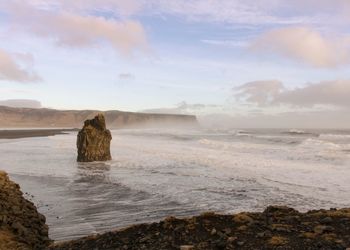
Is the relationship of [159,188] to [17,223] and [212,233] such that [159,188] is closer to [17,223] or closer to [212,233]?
[17,223]

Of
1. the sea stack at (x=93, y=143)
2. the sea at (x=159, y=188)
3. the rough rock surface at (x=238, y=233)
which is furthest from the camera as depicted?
the sea stack at (x=93, y=143)

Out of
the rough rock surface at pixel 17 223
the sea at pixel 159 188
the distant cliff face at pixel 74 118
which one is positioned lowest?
the sea at pixel 159 188

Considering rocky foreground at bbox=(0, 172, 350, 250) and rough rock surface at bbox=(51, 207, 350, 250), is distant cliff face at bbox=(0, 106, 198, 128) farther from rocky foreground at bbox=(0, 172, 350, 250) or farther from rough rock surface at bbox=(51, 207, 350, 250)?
rough rock surface at bbox=(51, 207, 350, 250)

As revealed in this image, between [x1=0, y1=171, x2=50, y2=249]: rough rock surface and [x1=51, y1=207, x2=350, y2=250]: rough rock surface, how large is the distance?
53cm

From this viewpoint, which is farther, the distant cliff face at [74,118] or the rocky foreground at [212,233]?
the distant cliff face at [74,118]

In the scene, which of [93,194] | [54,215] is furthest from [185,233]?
[93,194]

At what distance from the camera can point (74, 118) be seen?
7023 inches

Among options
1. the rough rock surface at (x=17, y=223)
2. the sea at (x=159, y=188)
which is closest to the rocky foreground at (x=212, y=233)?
the rough rock surface at (x=17, y=223)

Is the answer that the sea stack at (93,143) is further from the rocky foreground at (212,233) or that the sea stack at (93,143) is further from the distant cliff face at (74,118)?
the distant cliff face at (74,118)

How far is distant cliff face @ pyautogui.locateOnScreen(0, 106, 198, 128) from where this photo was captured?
16712cm

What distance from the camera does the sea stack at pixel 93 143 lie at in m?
25.7

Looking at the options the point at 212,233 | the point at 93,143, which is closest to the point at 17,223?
the point at 212,233

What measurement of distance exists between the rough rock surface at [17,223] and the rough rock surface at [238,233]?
53 cm

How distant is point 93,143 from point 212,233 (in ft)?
66.1
